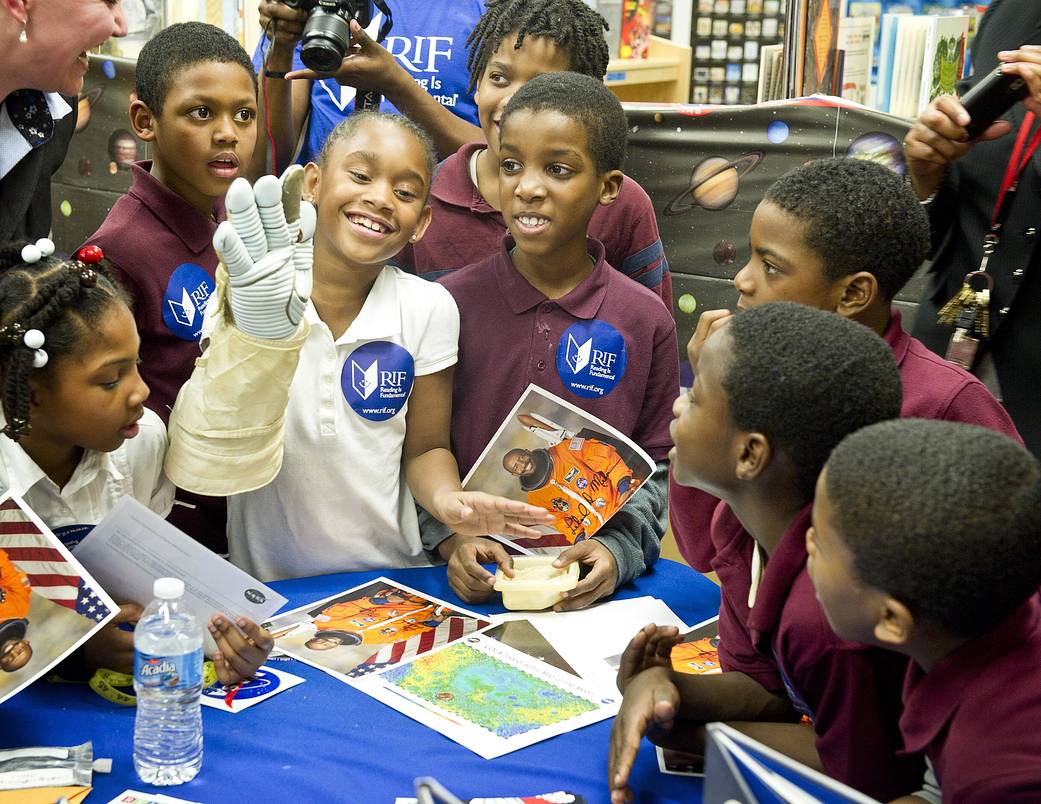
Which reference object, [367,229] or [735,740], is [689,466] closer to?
[735,740]

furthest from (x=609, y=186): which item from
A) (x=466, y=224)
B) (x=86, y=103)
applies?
(x=86, y=103)

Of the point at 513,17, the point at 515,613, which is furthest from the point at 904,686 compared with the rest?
the point at 513,17

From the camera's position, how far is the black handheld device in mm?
1758

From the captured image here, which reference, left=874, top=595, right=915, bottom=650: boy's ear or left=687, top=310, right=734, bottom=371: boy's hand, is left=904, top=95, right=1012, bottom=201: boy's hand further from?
left=874, top=595, right=915, bottom=650: boy's ear

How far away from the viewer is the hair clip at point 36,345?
4.72 feet

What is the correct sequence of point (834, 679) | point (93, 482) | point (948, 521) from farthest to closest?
point (93, 482)
point (834, 679)
point (948, 521)

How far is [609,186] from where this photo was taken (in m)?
2.14

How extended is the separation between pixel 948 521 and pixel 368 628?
0.94 meters

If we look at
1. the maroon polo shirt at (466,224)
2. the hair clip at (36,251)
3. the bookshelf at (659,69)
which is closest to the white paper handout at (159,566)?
the hair clip at (36,251)

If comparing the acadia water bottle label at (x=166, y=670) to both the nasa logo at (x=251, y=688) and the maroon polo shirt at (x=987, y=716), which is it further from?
the maroon polo shirt at (x=987, y=716)

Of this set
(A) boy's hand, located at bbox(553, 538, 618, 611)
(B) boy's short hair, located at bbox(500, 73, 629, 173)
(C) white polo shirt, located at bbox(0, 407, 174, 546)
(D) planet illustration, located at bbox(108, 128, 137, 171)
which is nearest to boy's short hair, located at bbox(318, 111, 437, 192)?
(B) boy's short hair, located at bbox(500, 73, 629, 173)

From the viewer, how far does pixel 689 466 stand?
4.68 feet

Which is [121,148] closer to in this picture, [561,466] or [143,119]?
[143,119]

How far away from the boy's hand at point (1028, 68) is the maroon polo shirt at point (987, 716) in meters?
0.93
